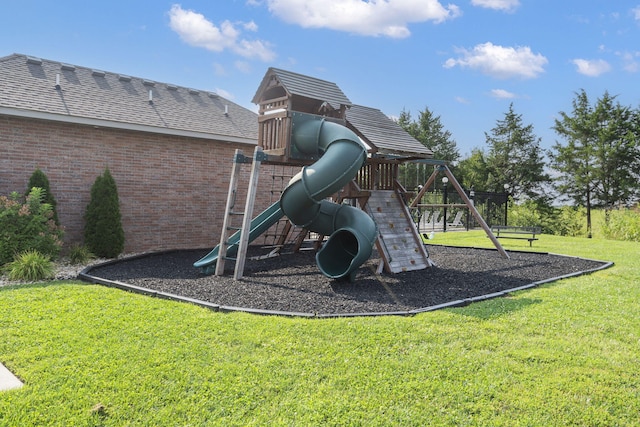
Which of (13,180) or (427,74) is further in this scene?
(427,74)

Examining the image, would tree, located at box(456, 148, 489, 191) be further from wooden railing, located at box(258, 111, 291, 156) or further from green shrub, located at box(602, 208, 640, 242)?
wooden railing, located at box(258, 111, 291, 156)

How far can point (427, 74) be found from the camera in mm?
18375

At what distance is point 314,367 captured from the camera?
3.48 metres

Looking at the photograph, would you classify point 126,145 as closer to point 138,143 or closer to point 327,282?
point 138,143

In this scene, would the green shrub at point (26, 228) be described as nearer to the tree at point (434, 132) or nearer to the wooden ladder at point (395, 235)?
the wooden ladder at point (395, 235)

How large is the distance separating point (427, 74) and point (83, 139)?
45.4ft

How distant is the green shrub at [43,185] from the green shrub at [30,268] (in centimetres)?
164

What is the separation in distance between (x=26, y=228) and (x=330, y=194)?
17.6 ft

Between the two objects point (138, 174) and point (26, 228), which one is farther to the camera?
point (138, 174)

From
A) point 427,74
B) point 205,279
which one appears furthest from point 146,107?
point 427,74

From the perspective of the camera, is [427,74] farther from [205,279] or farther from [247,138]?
[205,279]

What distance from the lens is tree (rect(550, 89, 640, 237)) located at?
24.8m

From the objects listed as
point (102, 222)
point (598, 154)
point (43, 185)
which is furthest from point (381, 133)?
point (598, 154)

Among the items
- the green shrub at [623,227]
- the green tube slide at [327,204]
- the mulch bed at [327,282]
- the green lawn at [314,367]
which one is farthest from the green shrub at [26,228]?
the green shrub at [623,227]
